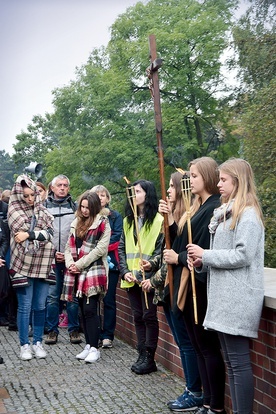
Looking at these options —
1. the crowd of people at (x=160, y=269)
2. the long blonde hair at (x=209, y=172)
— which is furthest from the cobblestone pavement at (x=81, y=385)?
the long blonde hair at (x=209, y=172)

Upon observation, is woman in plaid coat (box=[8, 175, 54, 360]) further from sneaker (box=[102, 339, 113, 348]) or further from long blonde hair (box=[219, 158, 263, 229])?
long blonde hair (box=[219, 158, 263, 229])

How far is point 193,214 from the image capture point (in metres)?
5.78

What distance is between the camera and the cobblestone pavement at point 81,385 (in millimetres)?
6070

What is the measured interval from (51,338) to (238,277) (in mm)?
4829

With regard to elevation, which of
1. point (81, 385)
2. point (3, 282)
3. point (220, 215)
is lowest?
point (81, 385)

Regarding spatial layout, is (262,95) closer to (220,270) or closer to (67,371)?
(67,371)

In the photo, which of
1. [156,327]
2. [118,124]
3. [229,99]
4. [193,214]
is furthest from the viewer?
[118,124]

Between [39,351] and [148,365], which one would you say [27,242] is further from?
[148,365]

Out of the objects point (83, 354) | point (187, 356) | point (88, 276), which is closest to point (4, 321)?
point (83, 354)

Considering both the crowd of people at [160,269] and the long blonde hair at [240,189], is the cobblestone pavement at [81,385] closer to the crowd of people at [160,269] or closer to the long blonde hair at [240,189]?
the crowd of people at [160,269]

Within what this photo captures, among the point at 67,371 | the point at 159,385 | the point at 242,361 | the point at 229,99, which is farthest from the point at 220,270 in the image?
the point at 229,99

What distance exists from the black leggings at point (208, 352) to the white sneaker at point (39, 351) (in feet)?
10.3

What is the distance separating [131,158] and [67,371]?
39035 millimetres

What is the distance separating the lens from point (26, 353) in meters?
8.20
